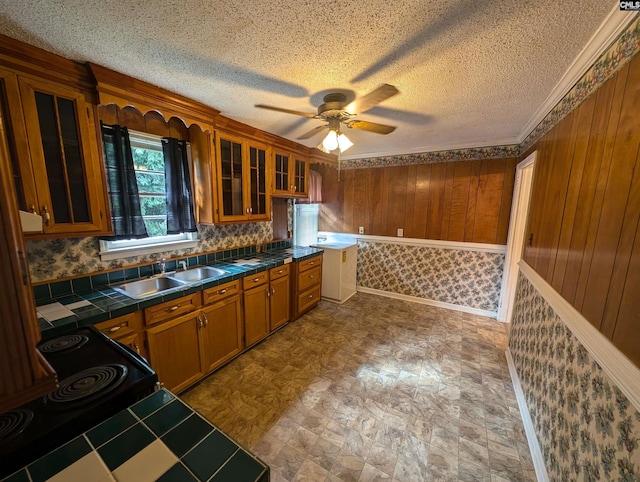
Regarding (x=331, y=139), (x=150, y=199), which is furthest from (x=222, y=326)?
(x=331, y=139)

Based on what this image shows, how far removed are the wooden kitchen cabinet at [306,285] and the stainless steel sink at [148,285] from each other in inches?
53.4

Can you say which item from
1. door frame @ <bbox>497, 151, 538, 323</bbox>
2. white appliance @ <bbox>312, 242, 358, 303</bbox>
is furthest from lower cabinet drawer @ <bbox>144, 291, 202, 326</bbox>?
door frame @ <bbox>497, 151, 538, 323</bbox>

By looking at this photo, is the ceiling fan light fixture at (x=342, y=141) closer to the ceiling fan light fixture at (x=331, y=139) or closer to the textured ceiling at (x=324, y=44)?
the ceiling fan light fixture at (x=331, y=139)

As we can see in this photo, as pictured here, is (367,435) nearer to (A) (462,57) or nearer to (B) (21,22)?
(A) (462,57)

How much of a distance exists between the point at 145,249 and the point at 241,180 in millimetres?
1087

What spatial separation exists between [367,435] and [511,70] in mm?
A: 2530

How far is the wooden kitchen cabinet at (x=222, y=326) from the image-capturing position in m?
2.15

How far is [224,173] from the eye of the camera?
248cm

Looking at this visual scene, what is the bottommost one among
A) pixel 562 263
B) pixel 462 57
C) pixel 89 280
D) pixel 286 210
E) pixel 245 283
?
pixel 245 283

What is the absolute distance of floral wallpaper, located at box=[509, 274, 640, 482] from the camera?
0.91m

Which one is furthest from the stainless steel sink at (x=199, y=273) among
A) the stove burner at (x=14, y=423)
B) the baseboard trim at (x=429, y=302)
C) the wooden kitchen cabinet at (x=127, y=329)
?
the baseboard trim at (x=429, y=302)

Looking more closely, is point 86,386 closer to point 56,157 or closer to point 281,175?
point 56,157

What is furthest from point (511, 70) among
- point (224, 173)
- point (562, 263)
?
point (224, 173)

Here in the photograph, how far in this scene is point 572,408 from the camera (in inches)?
48.5
